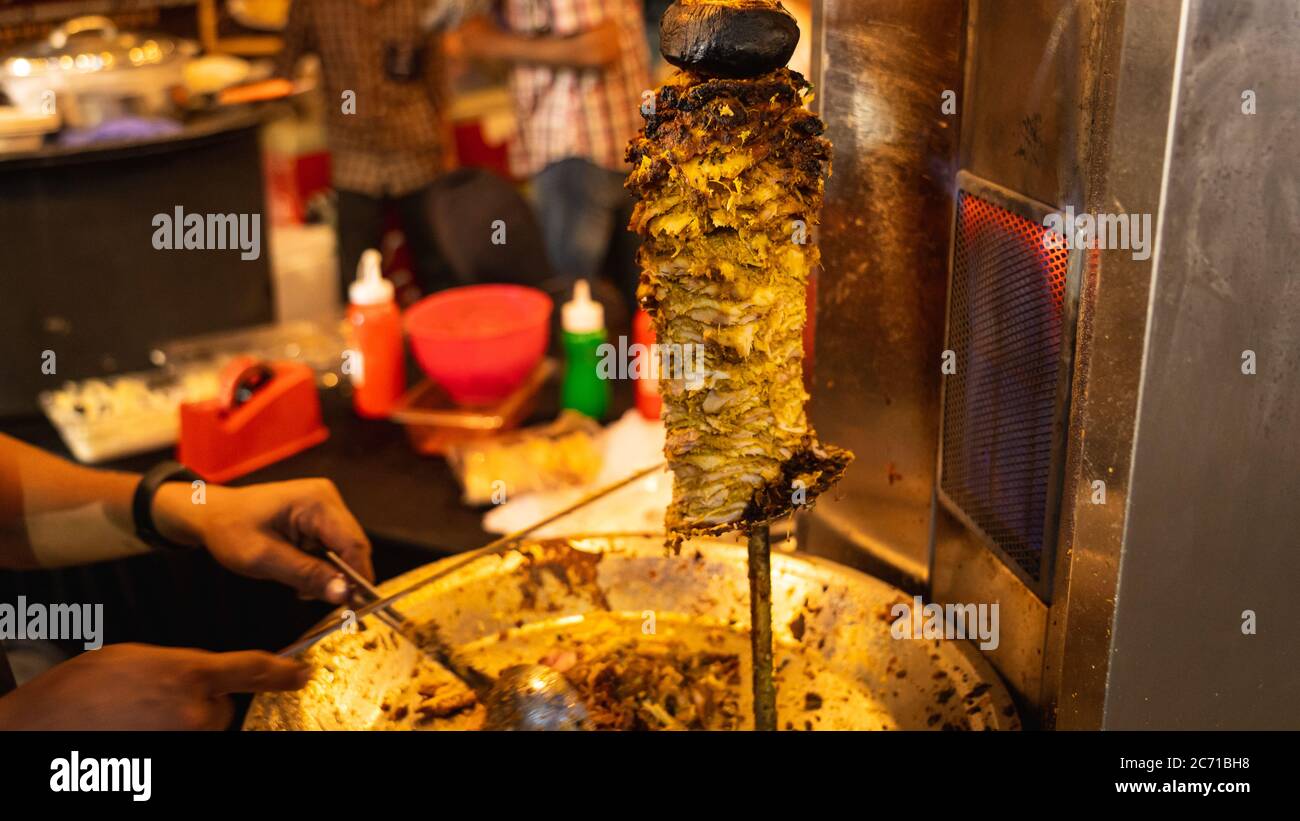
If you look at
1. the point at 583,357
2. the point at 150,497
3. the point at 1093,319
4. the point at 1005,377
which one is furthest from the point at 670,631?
the point at 583,357

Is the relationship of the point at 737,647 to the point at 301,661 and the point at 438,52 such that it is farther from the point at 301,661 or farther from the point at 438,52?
the point at 438,52

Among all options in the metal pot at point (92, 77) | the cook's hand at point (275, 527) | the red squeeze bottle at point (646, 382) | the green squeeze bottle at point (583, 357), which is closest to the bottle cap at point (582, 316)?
the green squeeze bottle at point (583, 357)

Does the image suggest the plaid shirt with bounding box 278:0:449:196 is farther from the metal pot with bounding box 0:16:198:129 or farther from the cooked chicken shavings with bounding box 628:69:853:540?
the cooked chicken shavings with bounding box 628:69:853:540

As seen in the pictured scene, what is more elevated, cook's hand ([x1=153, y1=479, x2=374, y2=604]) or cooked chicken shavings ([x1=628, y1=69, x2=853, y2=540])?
cooked chicken shavings ([x1=628, y1=69, x2=853, y2=540])

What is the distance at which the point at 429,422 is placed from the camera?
8.74 feet

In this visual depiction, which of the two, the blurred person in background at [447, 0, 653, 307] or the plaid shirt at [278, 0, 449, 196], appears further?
the plaid shirt at [278, 0, 449, 196]

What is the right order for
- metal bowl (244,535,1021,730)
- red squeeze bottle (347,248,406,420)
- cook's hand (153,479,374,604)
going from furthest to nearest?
red squeeze bottle (347,248,406,420) → cook's hand (153,479,374,604) → metal bowl (244,535,1021,730)

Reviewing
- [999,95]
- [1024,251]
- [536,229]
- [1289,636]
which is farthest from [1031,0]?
[536,229]

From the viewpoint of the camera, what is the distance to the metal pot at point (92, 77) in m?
3.58

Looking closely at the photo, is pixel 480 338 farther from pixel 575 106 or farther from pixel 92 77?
pixel 575 106

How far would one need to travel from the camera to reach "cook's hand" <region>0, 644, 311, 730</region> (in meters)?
1.30

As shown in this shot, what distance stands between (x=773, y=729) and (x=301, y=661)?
62cm

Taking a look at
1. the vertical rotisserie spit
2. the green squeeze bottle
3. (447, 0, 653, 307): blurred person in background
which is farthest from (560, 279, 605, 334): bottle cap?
(447, 0, 653, 307): blurred person in background

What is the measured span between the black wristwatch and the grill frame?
4.26 feet
